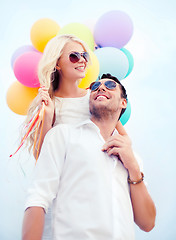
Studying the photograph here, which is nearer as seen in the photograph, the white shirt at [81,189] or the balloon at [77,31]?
the white shirt at [81,189]

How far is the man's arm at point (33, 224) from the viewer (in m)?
0.97

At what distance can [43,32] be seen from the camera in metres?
2.03

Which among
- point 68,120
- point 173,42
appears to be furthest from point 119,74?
point 173,42

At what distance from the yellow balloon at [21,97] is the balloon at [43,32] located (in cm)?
43

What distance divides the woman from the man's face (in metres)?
0.16

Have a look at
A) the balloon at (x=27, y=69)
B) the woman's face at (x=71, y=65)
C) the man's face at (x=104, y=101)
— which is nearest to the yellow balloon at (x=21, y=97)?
the balloon at (x=27, y=69)

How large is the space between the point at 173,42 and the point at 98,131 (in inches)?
105

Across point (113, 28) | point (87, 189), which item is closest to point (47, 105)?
point (87, 189)

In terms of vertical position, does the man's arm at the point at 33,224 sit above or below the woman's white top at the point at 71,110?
below

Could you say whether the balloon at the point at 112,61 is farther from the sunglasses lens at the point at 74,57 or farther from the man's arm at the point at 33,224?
the man's arm at the point at 33,224

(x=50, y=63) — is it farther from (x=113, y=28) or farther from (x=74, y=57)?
(x=113, y=28)

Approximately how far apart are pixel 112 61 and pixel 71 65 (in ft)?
1.76

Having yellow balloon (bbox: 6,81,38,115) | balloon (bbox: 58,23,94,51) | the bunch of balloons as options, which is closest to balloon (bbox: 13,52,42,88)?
the bunch of balloons

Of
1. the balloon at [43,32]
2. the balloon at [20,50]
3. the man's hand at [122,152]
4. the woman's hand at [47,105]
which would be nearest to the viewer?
the man's hand at [122,152]
